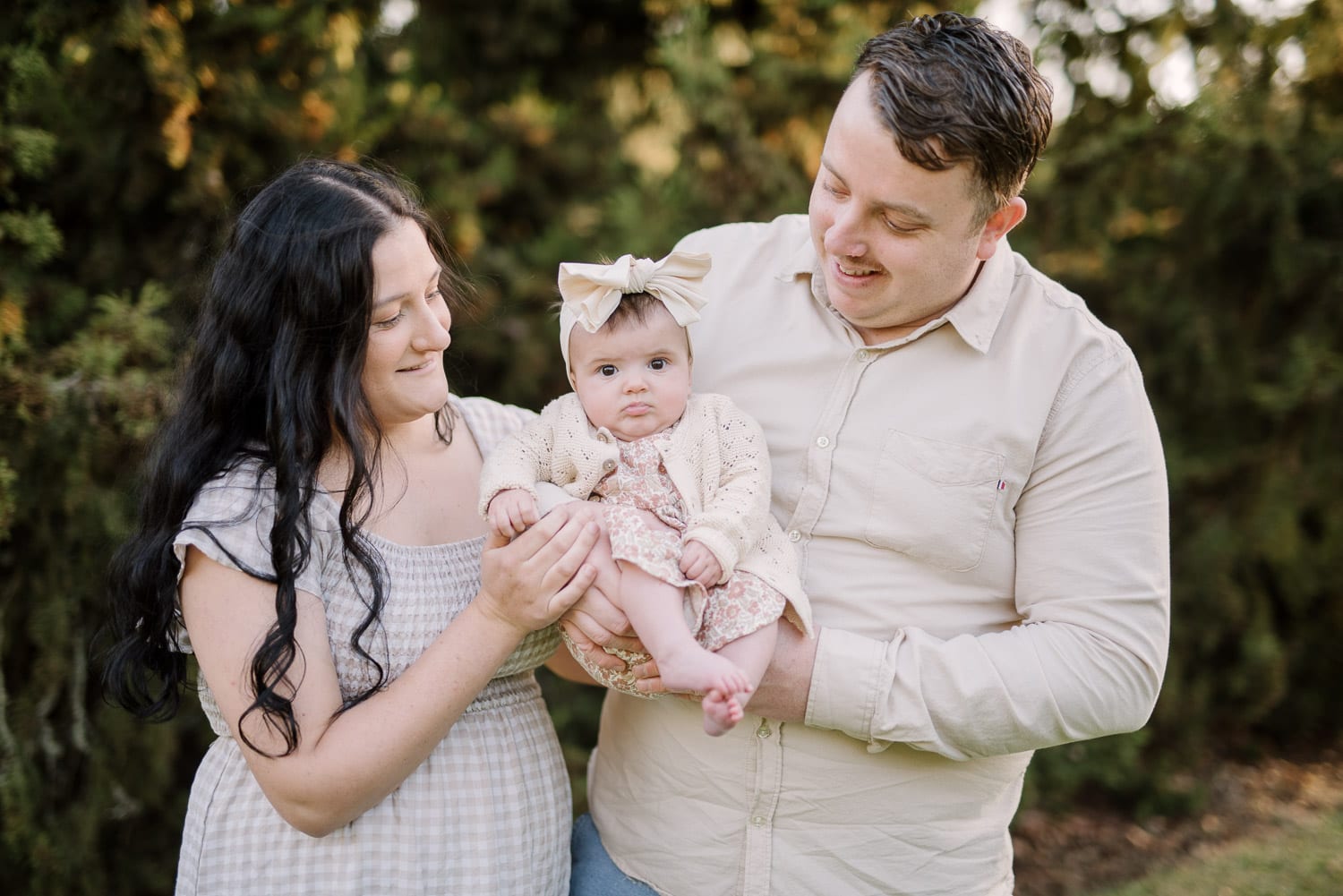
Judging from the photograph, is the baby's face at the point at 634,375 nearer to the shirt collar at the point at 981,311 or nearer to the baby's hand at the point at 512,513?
the baby's hand at the point at 512,513

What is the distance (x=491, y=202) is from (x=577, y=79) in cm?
68

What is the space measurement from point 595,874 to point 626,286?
1255 mm

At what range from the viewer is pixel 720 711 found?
1767 mm

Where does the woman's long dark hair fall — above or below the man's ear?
below

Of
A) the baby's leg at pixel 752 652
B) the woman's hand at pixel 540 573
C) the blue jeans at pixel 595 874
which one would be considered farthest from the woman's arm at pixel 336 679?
the blue jeans at pixel 595 874

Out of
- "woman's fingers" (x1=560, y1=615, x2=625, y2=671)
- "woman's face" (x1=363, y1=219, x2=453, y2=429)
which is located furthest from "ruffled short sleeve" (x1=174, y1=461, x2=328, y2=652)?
"woman's fingers" (x1=560, y1=615, x2=625, y2=671)

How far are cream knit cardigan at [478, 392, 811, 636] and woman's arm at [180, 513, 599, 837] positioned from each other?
6.2 inches

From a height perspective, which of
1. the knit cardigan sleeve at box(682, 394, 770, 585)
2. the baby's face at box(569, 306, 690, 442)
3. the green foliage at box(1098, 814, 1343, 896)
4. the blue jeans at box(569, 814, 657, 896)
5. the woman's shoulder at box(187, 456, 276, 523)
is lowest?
the green foliage at box(1098, 814, 1343, 896)

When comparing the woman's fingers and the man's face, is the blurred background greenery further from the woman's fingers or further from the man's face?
the man's face

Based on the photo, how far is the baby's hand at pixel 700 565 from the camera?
6.36 feet

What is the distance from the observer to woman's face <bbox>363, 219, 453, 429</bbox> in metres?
2.09

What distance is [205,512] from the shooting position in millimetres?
1976

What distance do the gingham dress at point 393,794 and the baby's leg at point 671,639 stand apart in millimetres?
379

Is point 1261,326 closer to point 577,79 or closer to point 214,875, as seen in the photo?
point 577,79
